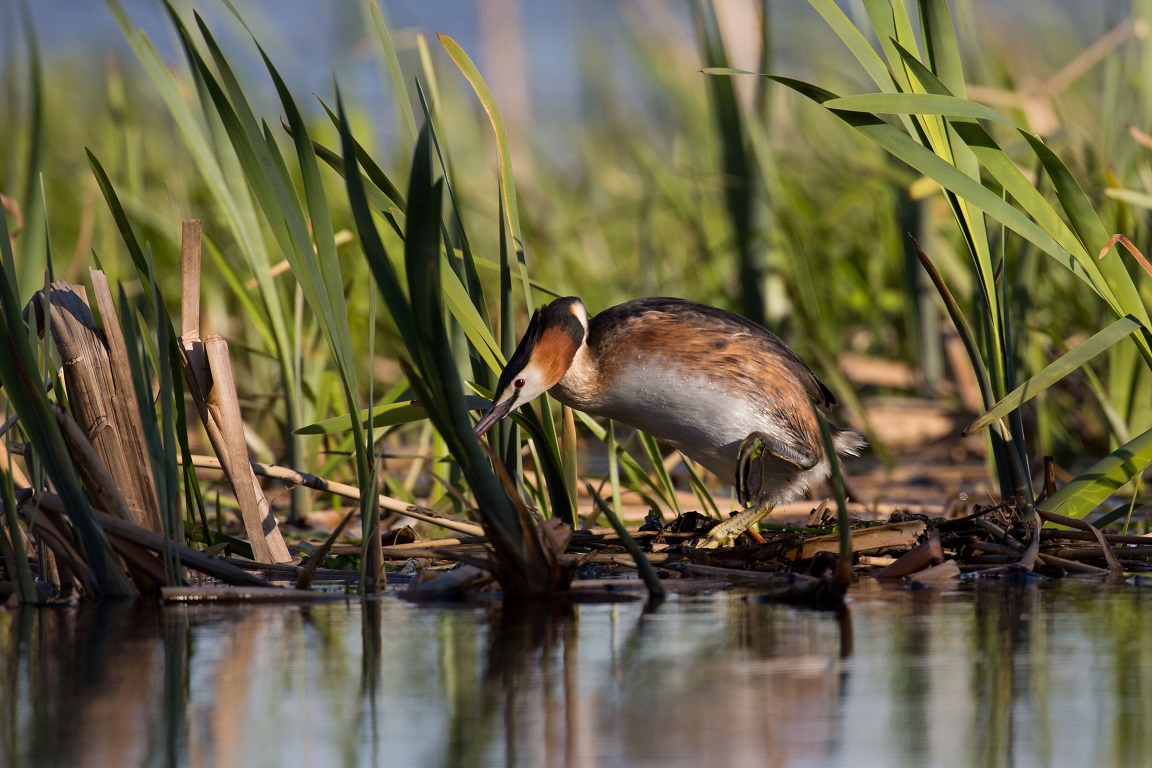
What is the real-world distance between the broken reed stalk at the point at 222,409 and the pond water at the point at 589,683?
565mm

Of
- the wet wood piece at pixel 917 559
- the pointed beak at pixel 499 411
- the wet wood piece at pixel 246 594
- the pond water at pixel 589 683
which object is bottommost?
the pond water at pixel 589 683

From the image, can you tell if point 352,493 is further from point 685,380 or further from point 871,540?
point 871,540

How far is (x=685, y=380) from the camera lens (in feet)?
14.3

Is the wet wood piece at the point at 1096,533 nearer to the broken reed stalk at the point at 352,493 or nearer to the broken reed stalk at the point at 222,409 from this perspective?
the broken reed stalk at the point at 352,493

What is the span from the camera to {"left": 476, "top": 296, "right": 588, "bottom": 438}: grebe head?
398 cm

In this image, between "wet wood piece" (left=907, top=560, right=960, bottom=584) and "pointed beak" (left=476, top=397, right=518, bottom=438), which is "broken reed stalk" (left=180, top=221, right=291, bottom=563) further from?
"wet wood piece" (left=907, top=560, right=960, bottom=584)

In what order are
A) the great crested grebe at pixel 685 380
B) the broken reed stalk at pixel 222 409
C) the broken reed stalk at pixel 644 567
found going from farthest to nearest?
the great crested grebe at pixel 685 380, the broken reed stalk at pixel 222 409, the broken reed stalk at pixel 644 567

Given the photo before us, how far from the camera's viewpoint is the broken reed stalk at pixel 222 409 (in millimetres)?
3762

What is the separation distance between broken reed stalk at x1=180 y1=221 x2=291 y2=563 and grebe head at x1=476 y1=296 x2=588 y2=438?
0.61 m

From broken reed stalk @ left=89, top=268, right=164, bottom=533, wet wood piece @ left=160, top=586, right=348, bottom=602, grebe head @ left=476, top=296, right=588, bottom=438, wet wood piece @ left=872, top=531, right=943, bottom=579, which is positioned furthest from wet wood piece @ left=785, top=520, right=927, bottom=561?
broken reed stalk @ left=89, top=268, right=164, bottom=533

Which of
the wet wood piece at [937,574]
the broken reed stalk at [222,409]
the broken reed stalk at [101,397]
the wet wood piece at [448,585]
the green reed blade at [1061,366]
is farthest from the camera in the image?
the broken reed stalk at [222,409]

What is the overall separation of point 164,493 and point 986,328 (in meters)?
2.20

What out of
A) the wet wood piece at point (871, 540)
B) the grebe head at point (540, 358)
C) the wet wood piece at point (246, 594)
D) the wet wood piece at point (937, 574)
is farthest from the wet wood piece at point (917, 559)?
the wet wood piece at point (246, 594)

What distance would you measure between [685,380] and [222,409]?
1375 mm
